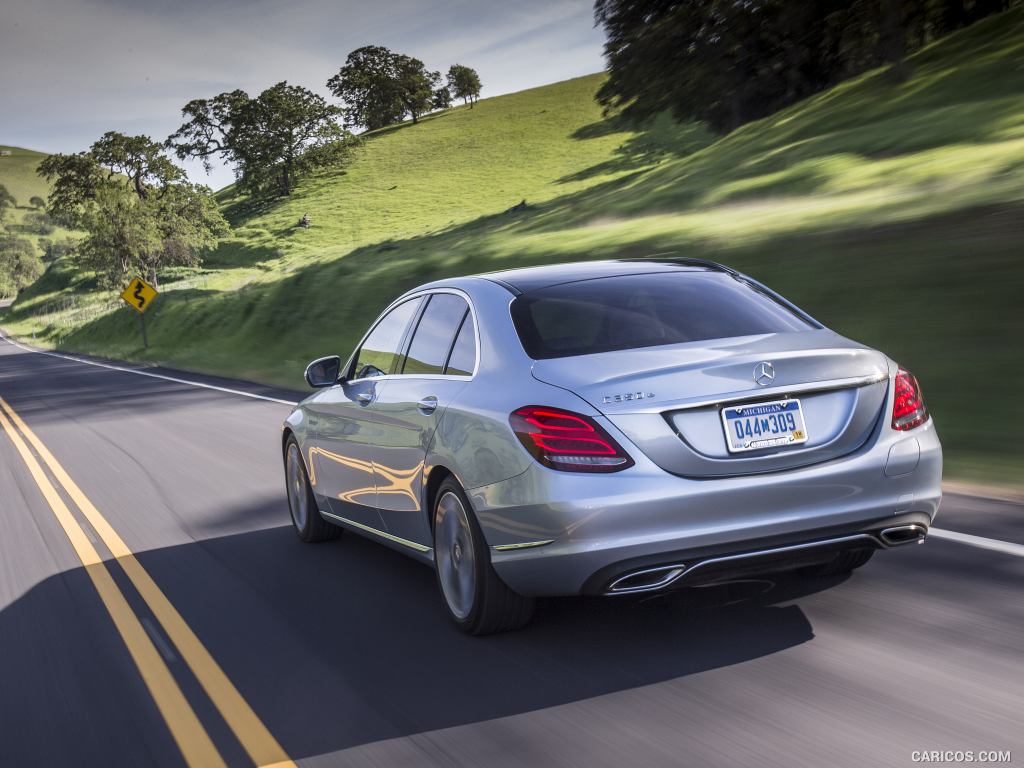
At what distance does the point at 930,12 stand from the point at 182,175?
183 feet

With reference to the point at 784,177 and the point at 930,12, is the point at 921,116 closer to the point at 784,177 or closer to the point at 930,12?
the point at 784,177

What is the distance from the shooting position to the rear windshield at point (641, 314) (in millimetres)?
4984

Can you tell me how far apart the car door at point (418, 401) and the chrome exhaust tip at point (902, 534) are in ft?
6.16

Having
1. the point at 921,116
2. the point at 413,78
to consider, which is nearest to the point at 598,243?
the point at 921,116

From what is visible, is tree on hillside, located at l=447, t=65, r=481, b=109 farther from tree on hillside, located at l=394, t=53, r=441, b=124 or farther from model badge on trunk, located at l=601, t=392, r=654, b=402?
model badge on trunk, located at l=601, t=392, r=654, b=402

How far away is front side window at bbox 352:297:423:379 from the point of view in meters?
6.18

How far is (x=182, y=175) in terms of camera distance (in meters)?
79.2

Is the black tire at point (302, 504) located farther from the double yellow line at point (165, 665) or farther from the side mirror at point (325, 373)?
the double yellow line at point (165, 665)

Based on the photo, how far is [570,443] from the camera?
4371mm

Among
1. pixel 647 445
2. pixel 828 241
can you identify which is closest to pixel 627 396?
pixel 647 445

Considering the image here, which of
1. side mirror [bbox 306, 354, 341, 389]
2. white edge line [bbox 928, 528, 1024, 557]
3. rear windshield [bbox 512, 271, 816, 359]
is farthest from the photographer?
side mirror [bbox 306, 354, 341, 389]

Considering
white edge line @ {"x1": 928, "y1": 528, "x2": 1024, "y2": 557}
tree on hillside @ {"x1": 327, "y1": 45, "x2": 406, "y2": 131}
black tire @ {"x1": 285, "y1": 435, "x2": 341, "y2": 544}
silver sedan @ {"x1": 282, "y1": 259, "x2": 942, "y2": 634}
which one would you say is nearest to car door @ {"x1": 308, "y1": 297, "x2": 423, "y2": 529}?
black tire @ {"x1": 285, "y1": 435, "x2": 341, "y2": 544}

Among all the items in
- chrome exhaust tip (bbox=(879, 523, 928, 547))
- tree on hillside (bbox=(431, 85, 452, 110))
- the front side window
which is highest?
tree on hillside (bbox=(431, 85, 452, 110))

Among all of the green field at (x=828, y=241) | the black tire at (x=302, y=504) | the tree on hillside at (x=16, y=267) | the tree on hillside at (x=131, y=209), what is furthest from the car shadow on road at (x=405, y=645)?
the tree on hillside at (x=16, y=267)
